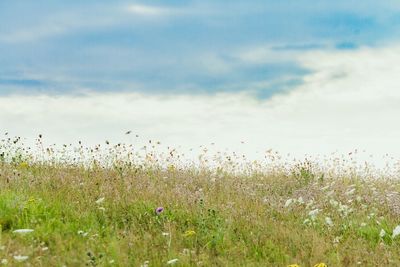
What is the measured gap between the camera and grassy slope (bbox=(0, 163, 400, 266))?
6.34 m

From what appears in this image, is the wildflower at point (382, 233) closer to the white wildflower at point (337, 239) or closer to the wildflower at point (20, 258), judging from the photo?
the white wildflower at point (337, 239)

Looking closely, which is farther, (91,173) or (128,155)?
(128,155)

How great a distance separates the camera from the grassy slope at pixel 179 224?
20.8ft

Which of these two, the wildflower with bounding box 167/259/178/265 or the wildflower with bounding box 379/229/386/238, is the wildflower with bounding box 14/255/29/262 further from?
the wildflower with bounding box 379/229/386/238

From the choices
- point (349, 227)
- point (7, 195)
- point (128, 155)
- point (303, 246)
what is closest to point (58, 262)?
point (7, 195)

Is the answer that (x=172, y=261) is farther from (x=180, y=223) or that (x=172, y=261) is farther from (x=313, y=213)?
(x=313, y=213)

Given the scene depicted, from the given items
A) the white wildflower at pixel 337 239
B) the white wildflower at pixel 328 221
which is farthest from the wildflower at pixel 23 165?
the white wildflower at pixel 337 239

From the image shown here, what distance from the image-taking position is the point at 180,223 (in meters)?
7.55

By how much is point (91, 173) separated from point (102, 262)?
500cm

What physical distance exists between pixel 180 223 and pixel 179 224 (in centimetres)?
3

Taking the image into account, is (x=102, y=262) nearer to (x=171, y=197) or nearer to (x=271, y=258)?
(x=271, y=258)

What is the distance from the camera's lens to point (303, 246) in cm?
693

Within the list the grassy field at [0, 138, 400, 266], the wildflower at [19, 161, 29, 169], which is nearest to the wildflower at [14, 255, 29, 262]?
the grassy field at [0, 138, 400, 266]

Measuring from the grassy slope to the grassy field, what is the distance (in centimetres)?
1
